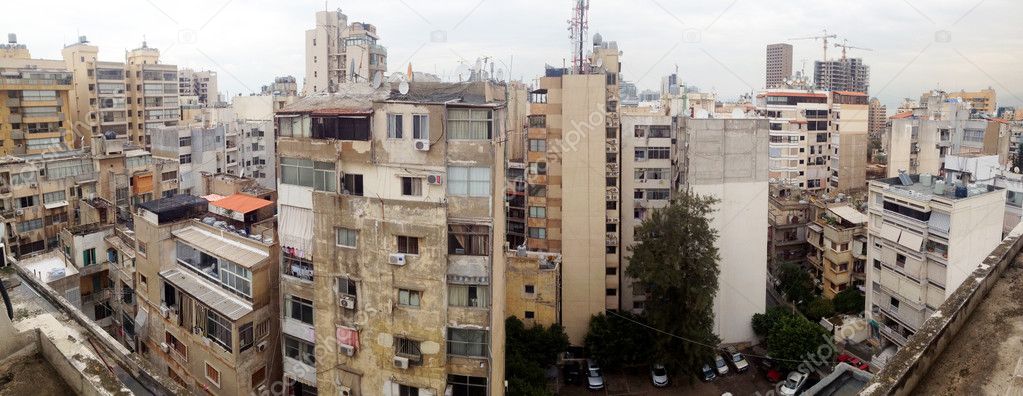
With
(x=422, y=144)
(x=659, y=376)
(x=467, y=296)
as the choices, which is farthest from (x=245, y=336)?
(x=659, y=376)

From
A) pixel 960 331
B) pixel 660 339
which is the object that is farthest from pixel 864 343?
pixel 960 331

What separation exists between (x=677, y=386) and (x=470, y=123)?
1469 centimetres

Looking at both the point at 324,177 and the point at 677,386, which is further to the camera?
the point at 677,386

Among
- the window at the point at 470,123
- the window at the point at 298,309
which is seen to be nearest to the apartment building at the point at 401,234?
the window at the point at 470,123

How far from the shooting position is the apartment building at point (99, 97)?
125 feet

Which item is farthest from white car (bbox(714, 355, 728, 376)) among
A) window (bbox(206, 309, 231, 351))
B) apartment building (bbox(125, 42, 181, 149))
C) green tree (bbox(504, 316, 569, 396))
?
apartment building (bbox(125, 42, 181, 149))

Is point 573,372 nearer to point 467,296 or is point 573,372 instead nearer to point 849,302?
point 849,302

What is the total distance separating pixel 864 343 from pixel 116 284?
24.7m

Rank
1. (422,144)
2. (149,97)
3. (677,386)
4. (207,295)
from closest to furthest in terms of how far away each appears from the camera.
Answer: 1. (422,144)
2. (207,295)
3. (677,386)
4. (149,97)

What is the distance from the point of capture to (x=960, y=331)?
165 inches

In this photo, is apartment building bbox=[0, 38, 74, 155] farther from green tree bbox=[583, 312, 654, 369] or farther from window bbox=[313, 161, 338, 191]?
green tree bbox=[583, 312, 654, 369]

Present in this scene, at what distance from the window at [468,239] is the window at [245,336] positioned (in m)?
4.84

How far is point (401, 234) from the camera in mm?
11305

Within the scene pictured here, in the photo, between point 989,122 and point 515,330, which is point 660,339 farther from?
point 989,122
